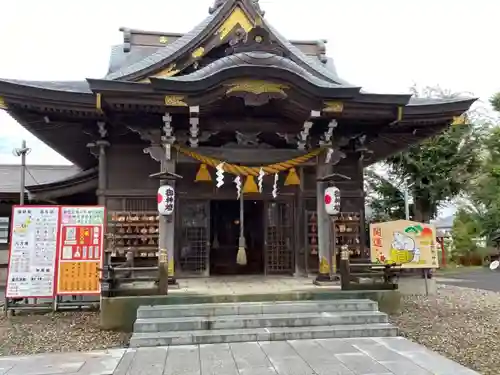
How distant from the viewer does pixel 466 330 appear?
707 cm

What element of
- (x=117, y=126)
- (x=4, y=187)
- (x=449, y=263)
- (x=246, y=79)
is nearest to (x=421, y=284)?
(x=246, y=79)

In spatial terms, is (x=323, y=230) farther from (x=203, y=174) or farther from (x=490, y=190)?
(x=490, y=190)

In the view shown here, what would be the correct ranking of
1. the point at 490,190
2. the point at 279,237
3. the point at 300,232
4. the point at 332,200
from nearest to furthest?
the point at 332,200
the point at 300,232
the point at 279,237
the point at 490,190

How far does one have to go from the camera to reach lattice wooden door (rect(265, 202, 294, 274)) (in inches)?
415

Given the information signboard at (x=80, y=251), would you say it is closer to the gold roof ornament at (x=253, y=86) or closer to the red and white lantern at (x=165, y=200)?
the red and white lantern at (x=165, y=200)

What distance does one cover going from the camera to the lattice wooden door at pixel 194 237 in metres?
10.2

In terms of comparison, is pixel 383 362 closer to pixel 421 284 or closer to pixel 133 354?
pixel 133 354

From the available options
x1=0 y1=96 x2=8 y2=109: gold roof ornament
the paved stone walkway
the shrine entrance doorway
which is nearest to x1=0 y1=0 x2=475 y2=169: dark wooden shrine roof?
x1=0 y1=96 x2=8 y2=109: gold roof ornament

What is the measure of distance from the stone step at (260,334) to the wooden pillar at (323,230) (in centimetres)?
215

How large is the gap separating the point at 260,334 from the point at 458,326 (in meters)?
3.60

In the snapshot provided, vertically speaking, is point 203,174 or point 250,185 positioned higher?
point 203,174

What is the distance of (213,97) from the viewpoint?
805 cm

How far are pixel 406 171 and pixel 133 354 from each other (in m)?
16.5

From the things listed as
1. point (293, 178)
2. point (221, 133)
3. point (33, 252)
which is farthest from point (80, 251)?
point (293, 178)
